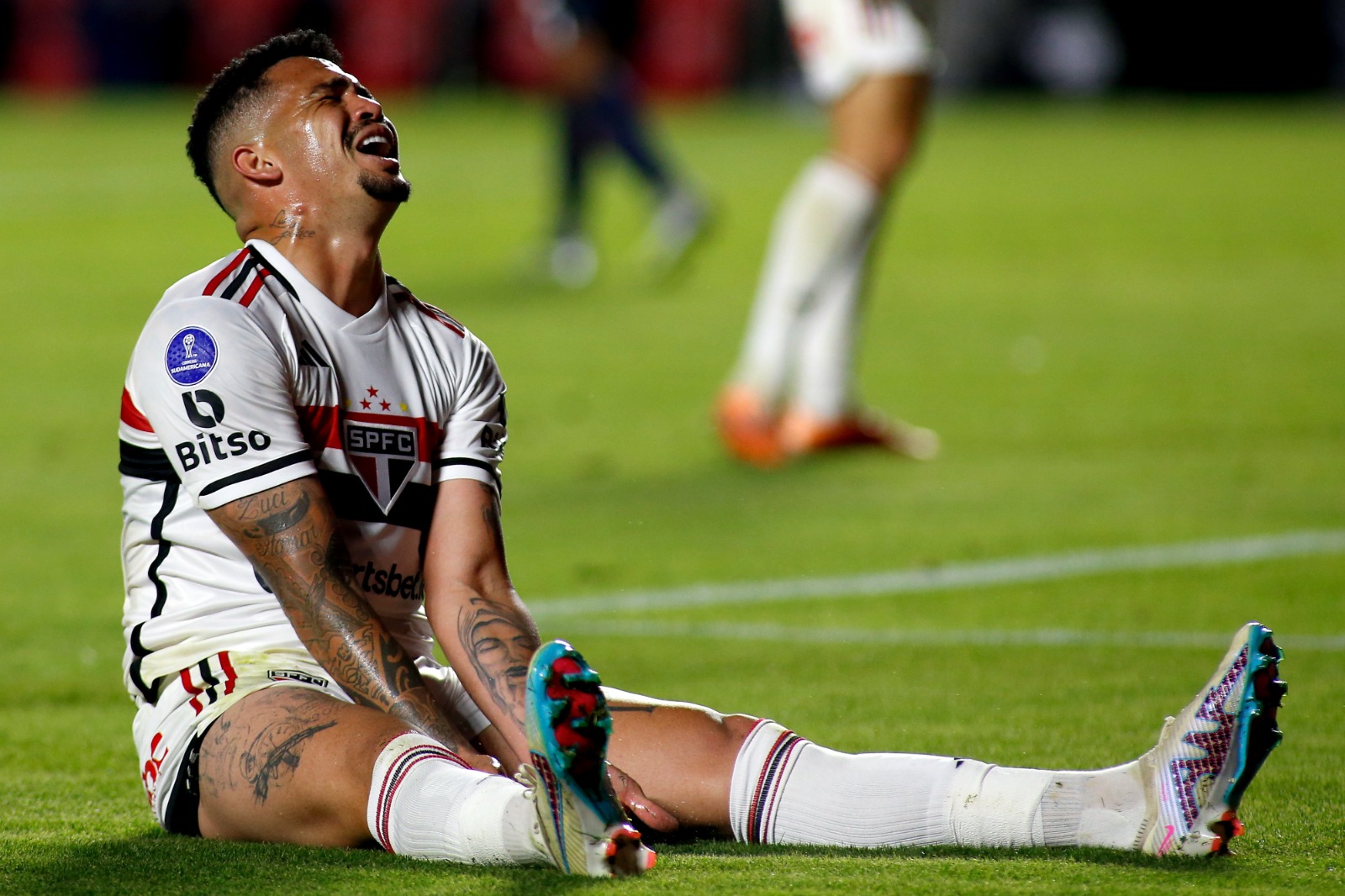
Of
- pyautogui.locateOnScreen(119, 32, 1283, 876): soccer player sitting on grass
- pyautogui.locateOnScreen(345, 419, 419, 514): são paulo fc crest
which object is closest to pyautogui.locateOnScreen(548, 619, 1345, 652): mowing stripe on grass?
pyautogui.locateOnScreen(119, 32, 1283, 876): soccer player sitting on grass

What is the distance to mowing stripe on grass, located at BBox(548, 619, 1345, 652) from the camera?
14.7 feet

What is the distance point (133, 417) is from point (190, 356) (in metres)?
0.19

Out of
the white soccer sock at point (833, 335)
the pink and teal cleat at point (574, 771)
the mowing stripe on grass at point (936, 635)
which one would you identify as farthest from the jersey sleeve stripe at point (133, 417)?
the white soccer sock at point (833, 335)

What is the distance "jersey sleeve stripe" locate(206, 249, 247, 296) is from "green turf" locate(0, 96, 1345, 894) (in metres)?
0.87

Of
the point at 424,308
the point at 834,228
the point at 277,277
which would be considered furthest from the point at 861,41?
the point at 277,277

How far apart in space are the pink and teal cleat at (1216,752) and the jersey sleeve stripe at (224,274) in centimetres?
161

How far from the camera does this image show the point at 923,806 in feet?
9.39

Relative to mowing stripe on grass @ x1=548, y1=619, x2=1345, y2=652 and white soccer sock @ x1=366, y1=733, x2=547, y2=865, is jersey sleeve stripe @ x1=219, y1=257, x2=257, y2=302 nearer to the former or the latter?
white soccer sock @ x1=366, y1=733, x2=547, y2=865

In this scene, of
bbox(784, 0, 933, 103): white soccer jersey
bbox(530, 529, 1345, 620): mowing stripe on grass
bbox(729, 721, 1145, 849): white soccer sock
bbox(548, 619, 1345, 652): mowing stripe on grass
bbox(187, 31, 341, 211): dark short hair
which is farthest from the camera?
bbox(784, 0, 933, 103): white soccer jersey

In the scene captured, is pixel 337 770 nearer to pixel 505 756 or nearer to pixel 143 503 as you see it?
pixel 505 756

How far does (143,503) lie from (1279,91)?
2612 cm

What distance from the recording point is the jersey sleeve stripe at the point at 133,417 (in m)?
3.05

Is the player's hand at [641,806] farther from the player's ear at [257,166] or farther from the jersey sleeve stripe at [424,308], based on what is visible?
the player's ear at [257,166]

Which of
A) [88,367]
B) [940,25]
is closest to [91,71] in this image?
[940,25]
